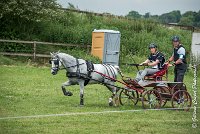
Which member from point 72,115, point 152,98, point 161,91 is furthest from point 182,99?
point 72,115

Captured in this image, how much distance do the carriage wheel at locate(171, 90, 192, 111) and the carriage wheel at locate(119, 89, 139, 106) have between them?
3.62ft

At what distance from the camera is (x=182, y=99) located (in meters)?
14.2

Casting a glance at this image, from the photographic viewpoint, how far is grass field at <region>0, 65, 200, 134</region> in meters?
10.5

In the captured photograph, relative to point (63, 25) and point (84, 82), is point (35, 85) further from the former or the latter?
point (63, 25)

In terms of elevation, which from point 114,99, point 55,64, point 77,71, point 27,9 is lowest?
point 114,99

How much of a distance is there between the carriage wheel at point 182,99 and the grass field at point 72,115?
0.25 metres

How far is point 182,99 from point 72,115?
3.57 meters

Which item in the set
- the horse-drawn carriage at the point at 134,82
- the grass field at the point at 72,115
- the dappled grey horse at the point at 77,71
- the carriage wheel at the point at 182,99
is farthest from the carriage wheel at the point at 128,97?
the carriage wheel at the point at 182,99

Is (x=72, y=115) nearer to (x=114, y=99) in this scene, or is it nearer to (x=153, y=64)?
(x=114, y=99)

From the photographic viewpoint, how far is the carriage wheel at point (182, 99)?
1404cm

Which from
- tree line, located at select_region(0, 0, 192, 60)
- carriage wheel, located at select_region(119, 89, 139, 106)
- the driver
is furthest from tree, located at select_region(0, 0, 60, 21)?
the driver

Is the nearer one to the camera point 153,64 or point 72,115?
point 72,115

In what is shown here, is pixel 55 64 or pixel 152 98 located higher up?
pixel 55 64

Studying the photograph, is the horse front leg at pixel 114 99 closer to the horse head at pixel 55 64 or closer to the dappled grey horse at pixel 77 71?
the dappled grey horse at pixel 77 71
